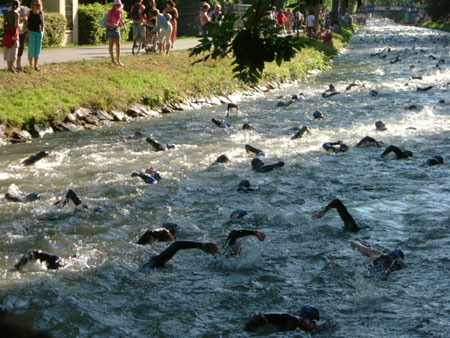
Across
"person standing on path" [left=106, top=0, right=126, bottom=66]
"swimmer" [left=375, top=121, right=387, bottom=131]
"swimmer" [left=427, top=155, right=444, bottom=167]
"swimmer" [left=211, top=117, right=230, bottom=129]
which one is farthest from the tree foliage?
"person standing on path" [left=106, top=0, right=126, bottom=66]

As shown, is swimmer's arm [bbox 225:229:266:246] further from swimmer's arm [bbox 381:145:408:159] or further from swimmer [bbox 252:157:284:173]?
swimmer's arm [bbox 381:145:408:159]

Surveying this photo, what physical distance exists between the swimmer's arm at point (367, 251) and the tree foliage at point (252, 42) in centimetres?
253

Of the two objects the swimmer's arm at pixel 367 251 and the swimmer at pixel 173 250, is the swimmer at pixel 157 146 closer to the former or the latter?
the swimmer at pixel 173 250

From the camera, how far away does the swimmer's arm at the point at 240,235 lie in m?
8.06

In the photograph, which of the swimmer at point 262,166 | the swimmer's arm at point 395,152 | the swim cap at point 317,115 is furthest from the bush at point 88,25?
the swimmer at point 262,166

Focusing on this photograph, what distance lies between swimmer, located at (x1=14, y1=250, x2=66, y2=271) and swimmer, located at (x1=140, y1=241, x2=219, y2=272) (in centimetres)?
88

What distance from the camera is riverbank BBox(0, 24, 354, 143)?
1648 centimetres

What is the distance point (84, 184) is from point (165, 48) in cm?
1721

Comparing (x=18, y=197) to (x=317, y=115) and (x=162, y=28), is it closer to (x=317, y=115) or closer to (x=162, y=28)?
(x=317, y=115)

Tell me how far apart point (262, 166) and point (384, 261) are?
5004mm

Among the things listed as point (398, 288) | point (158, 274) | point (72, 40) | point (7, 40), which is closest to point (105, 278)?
point (158, 274)

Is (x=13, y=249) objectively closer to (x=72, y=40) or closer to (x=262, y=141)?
(x=262, y=141)

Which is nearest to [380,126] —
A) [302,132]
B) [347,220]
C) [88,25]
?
[302,132]

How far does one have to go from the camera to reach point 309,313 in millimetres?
6391
